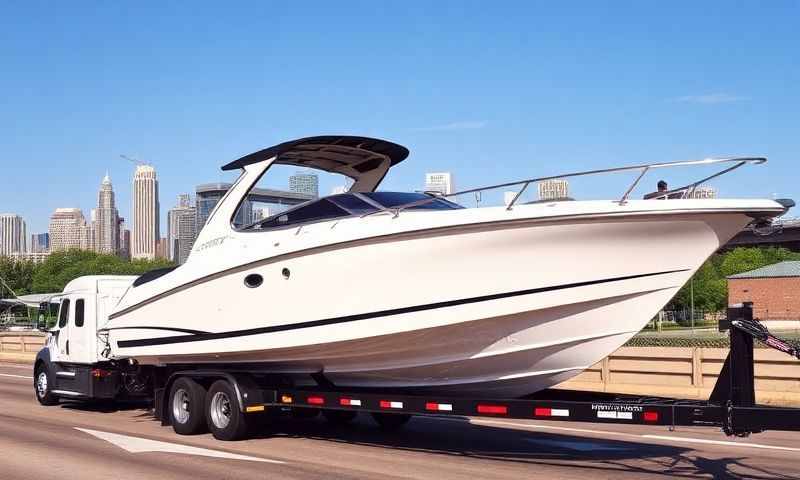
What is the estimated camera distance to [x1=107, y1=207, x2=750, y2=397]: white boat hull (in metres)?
8.60

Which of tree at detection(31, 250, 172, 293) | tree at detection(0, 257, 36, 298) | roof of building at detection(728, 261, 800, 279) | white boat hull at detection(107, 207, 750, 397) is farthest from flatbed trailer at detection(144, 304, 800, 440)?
tree at detection(0, 257, 36, 298)

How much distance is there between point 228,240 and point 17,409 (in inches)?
289

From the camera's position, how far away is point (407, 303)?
31.3 ft

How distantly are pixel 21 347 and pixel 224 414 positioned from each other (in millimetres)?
23535

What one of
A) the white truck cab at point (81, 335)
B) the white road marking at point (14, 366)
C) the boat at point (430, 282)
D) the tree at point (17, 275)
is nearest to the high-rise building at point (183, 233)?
the boat at point (430, 282)

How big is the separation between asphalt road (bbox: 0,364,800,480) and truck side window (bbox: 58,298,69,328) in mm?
2261

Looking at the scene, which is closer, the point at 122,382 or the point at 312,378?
the point at 312,378

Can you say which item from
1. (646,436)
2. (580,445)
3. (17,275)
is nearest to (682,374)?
(646,436)

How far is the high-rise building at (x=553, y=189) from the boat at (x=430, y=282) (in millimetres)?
217

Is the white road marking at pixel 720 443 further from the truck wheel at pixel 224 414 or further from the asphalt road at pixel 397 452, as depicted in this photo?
the truck wheel at pixel 224 414

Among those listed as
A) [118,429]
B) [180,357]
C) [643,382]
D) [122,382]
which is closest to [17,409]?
[122,382]

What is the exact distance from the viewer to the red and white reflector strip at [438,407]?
965 cm

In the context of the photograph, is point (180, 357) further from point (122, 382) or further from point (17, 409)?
point (17, 409)

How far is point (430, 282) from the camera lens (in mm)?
9383
